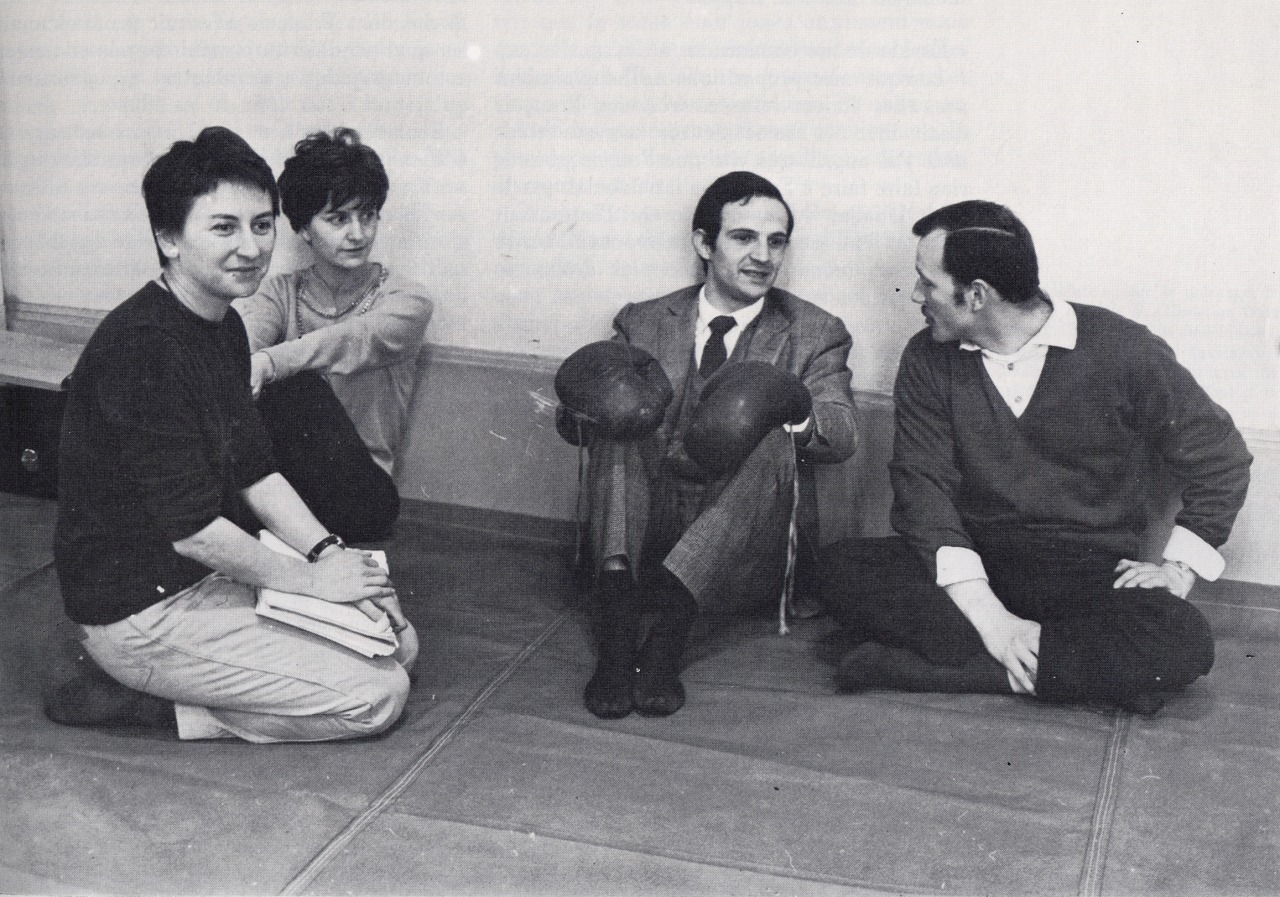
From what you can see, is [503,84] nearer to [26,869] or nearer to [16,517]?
[16,517]

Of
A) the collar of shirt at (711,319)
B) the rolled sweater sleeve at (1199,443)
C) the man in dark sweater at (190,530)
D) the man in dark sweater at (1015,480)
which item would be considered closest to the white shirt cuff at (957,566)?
the man in dark sweater at (1015,480)

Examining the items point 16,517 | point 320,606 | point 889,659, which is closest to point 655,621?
point 889,659

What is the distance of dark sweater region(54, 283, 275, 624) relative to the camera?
238 cm

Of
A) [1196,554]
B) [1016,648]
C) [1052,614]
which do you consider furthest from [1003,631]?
[1196,554]

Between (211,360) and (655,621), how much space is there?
3.57ft

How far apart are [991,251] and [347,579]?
4.59 feet

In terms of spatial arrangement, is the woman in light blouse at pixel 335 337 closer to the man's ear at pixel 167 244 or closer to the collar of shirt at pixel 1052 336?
the man's ear at pixel 167 244

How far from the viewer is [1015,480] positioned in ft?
9.73

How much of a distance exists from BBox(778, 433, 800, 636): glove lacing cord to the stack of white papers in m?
0.91

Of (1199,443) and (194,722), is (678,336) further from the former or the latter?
(194,722)

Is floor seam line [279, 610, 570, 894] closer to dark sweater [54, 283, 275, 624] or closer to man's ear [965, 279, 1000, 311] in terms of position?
dark sweater [54, 283, 275, 624]

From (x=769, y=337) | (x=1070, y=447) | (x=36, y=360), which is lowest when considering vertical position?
(x=36, y=360)

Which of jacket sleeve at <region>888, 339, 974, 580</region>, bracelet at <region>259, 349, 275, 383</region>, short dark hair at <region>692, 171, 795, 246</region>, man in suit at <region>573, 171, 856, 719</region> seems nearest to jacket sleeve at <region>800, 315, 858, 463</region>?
man in suit at <region>573, 171, 856, 719</region>

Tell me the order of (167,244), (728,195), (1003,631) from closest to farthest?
1. (167,244)
2. (1003,631)
3. (728,195)
